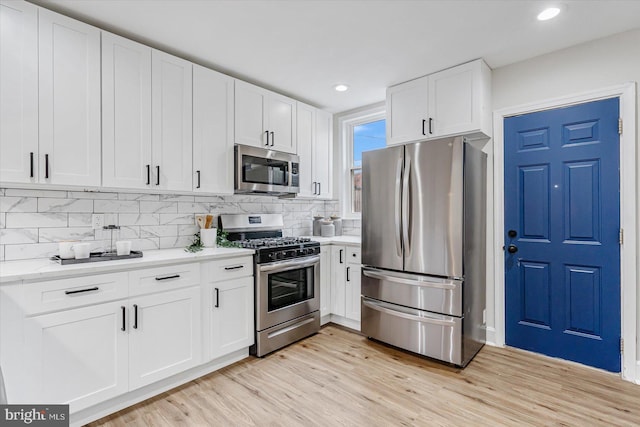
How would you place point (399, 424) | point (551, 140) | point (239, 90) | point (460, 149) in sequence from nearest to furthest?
point (399, 424) → point (460, 149) → point (551, 140) → point (239, 90)

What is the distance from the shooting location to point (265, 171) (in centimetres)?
318

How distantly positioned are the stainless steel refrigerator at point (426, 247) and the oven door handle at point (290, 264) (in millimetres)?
533

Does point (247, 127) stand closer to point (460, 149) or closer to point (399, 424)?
point (460, 149)

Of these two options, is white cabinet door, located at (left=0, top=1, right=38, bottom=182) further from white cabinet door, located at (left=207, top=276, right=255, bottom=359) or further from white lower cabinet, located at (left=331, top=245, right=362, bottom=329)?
white lower cabinet, located at (left=331, top=245, right=362, bottom=329)

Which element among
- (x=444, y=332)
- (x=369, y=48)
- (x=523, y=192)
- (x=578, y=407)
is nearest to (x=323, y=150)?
(x=369, y=48)

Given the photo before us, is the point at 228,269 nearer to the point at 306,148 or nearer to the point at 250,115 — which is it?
the point at 250,115

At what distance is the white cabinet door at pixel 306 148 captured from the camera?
3.71 m

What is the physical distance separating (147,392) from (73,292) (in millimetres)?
883

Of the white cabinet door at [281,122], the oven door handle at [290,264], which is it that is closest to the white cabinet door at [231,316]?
Answer: the oven door handle at [290,264]

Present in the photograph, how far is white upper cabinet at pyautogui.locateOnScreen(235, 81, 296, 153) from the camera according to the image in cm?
308

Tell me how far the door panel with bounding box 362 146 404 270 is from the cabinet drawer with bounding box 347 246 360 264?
0.84 feet

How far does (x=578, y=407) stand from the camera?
2090 millimetres

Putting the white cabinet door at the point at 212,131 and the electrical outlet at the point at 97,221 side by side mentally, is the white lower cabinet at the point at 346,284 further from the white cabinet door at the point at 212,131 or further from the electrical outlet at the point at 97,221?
the electrical outlet at the point at 97,221

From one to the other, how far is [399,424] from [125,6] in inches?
122
